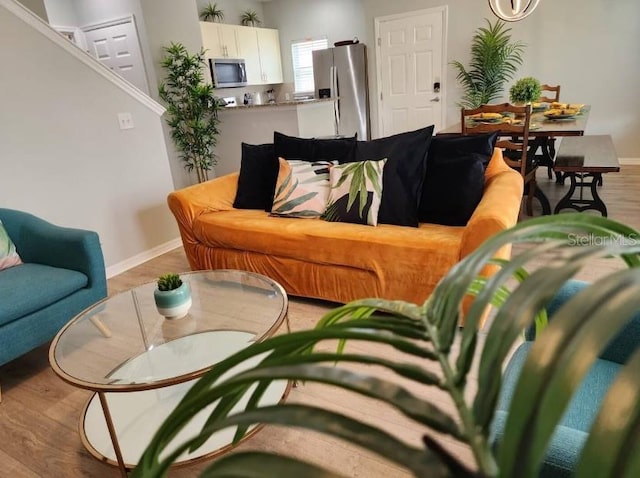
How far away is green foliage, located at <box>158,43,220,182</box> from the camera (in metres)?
4.49

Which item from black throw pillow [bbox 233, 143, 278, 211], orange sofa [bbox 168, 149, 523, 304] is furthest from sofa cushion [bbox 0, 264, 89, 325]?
black throw pillow [bbox 233, 143, 278, 211]

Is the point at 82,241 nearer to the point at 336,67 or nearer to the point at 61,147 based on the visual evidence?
the point at 61,147

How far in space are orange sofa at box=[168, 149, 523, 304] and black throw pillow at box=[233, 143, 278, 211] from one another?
0.10 m

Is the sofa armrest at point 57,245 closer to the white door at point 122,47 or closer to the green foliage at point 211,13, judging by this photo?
the white door at point 122,47

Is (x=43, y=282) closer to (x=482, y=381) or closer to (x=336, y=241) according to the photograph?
(x=336, y=241)

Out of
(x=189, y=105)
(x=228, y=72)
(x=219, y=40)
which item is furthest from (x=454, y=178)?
(x=219, y=40)

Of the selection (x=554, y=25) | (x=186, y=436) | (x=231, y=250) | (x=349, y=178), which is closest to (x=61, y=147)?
(x=231, y=250)

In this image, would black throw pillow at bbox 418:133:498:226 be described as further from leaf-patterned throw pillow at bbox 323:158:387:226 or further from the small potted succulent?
the small potted succulent

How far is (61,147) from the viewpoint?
2.93 meters

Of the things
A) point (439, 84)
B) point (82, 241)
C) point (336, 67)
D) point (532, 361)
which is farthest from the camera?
point (336, 67)

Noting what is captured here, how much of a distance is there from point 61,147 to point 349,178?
Answer: 2.03 m

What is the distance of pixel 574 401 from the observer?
1.08 metres

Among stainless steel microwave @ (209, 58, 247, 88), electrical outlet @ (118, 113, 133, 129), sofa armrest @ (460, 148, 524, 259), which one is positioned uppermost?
stainless steel microwave @ (209, 58, 247, 88)

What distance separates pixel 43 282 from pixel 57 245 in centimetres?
25
